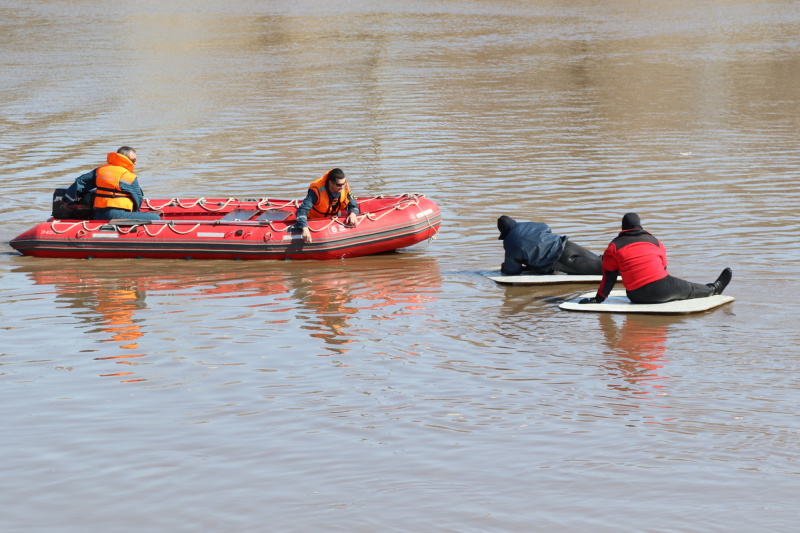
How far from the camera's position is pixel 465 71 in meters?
27.0

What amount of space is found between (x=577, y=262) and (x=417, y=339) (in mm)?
2456

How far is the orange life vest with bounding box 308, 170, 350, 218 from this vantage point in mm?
11805

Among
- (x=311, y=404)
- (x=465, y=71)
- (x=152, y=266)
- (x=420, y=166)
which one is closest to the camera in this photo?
(x=311, y=404)

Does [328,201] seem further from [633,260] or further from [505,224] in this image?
[633,260]

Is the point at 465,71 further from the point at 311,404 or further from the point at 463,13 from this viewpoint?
the point at 311,404

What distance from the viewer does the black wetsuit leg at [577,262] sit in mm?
10477

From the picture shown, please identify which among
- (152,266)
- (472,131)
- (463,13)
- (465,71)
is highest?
(463,13)

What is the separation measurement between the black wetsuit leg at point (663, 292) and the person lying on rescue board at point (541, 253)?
1.18 m

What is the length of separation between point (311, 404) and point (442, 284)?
3.82 metres

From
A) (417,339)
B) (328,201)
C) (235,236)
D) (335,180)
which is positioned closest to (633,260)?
(417,339)

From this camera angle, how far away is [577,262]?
412 inches

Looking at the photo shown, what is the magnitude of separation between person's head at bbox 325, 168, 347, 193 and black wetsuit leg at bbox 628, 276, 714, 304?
3.51 metres

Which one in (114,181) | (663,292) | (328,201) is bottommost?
(663,292)

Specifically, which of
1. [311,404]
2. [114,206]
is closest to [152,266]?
[114,206]
